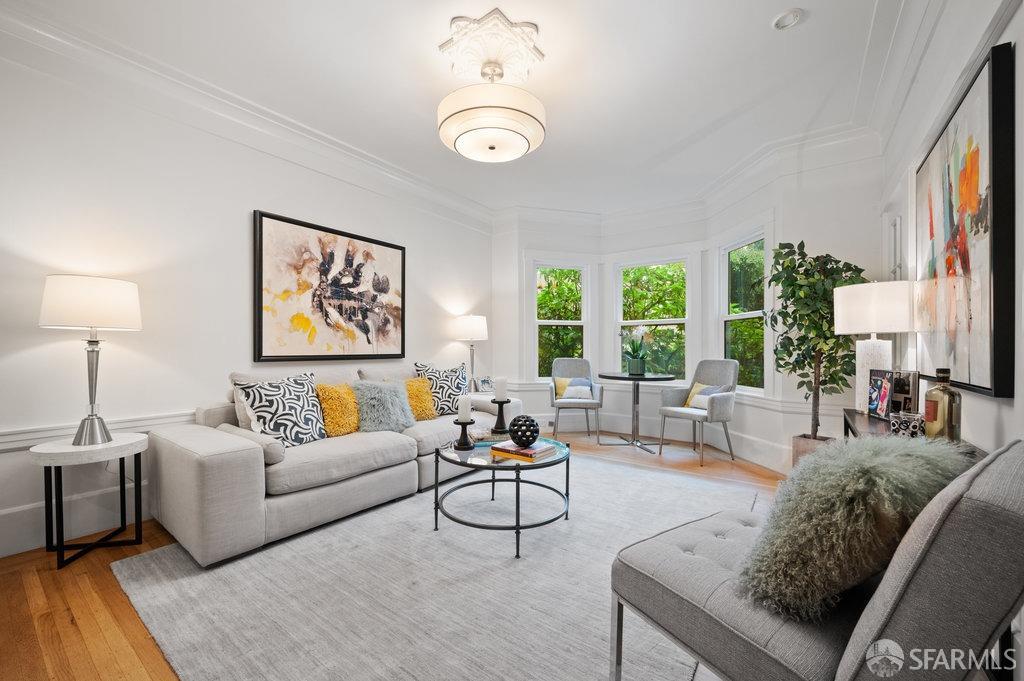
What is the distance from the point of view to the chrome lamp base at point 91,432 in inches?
89.8

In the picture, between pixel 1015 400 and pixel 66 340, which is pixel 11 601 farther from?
pixel 1015 400

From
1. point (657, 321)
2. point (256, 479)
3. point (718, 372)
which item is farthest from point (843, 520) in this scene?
point (657, 321)

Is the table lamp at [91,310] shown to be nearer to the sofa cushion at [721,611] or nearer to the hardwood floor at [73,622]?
the hardwood floor at [73,622]

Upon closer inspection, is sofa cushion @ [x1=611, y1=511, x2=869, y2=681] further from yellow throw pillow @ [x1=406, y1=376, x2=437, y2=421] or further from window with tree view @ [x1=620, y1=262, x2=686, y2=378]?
window with tree view @ [x1=620, y1=262, x2=686, y2=378]

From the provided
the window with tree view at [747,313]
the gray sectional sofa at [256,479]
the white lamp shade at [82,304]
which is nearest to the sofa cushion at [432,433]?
the gray sectional sofa at [256,479]

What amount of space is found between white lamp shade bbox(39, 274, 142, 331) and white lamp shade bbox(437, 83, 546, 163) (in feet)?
6.28

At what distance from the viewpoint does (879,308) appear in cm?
241

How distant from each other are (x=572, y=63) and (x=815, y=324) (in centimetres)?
251

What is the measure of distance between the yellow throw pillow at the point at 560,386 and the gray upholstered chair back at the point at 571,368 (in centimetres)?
14

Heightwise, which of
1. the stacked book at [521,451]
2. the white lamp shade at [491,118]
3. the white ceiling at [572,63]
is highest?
the white ceiling at [572,63]

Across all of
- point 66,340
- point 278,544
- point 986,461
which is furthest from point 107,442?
point 986,461

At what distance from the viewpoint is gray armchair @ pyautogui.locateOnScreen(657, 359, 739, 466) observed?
13.5 feet

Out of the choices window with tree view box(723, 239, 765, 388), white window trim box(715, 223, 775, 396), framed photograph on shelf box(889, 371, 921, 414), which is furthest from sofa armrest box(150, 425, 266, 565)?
window with tree view box(723, 239, 765, 388)

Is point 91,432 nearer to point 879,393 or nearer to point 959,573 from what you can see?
point 959,573
